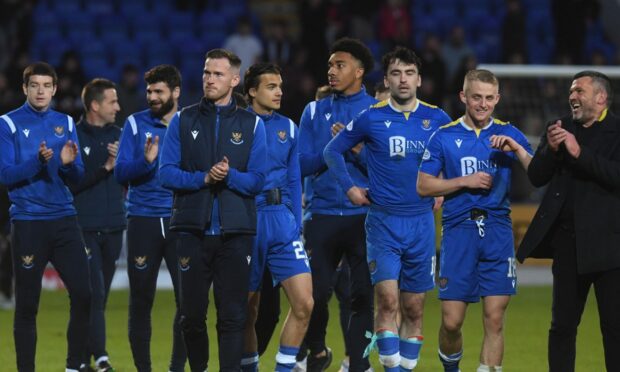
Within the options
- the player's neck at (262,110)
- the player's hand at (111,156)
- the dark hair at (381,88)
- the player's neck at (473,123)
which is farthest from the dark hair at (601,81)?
the player's hand at (111,156)

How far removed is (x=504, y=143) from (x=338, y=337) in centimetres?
434

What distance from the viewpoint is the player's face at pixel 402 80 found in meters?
8.63

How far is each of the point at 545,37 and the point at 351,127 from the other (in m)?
13.4

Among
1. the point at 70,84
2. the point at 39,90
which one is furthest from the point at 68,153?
the point at 70,84

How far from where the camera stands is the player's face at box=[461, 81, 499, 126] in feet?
27.6

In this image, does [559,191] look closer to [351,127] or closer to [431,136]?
[431,136]

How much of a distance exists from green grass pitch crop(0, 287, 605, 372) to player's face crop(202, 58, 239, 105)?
107 inches

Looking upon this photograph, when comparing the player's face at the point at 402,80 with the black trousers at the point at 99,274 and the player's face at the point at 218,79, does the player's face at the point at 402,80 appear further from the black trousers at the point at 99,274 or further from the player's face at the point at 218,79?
the black trousers at the point at 99,274

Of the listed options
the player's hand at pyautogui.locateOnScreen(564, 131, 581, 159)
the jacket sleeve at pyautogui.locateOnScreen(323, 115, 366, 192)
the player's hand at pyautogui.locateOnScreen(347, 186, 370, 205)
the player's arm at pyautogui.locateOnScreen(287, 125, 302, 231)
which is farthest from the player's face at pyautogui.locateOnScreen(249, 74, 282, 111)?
the player's hand at pyautogui.locateOnScreen(564, 131, 581, 159)

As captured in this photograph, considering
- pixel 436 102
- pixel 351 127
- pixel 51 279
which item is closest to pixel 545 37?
pixel 436 102

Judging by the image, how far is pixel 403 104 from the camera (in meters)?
8.77

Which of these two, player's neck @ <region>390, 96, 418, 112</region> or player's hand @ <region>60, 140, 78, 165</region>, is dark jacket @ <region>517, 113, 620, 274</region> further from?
player's hand @ <region>60, 140, 78, 165</region>

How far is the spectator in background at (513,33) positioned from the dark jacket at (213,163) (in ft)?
39.2

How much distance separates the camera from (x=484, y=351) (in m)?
8.35
